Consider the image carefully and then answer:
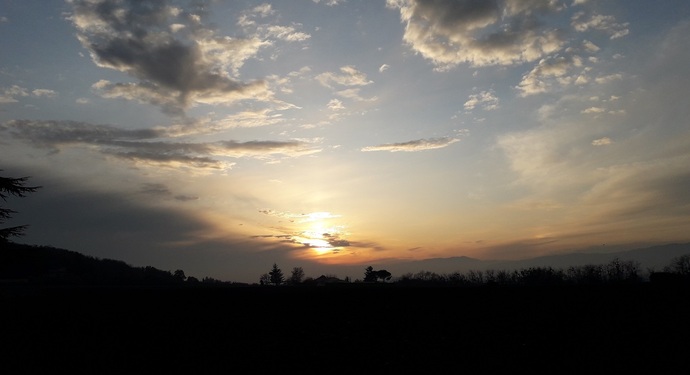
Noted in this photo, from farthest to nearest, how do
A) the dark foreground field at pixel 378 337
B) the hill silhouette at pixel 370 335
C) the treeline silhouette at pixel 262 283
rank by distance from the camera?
1. the treeline silhouette at pixel 262 283
2. the hill silhouette at pixel 370 335
3. the dark foreground field at pixel 378 337

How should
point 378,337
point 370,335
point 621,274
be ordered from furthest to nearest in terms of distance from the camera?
point 621,274
point 370,335
point 378,337

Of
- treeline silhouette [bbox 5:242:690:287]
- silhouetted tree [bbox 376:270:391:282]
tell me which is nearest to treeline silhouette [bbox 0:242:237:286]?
treeline silhouette [bbox 5:242:690:287]

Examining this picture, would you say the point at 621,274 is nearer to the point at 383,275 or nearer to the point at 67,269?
the point at 383,275

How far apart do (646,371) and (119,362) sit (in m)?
18.8

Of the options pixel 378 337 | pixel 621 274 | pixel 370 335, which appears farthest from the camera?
pixel 621 274

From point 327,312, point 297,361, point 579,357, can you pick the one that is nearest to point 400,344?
point 297,361

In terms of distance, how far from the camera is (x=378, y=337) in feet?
66.4

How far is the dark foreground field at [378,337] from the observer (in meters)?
15.7

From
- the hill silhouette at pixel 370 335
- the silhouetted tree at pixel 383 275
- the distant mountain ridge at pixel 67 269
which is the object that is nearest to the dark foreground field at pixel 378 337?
the hill silhouette at pixel 370 335

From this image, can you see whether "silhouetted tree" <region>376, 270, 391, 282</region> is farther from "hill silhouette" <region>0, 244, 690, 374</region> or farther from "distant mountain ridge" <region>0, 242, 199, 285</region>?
"hill silhouette" <region>0, 244, 690, 374</region>

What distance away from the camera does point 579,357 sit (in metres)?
15.8

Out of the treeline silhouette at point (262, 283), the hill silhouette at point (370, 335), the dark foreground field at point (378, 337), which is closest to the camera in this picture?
the dark foreground field at point (378, 337)

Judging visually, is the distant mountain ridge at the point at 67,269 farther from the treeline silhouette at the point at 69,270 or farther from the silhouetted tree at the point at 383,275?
the silhouetted tree at the point at 383,275

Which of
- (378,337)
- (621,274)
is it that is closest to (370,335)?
(378,337)
